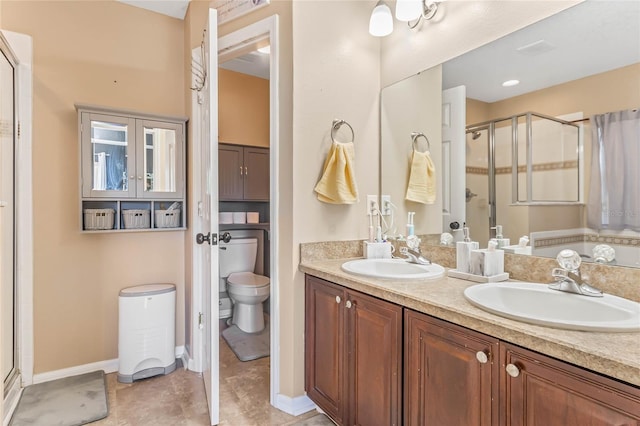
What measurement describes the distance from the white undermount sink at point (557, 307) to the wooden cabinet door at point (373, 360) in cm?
35

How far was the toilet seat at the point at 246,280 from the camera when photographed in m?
2.90

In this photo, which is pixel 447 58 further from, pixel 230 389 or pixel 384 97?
pixel 230 389

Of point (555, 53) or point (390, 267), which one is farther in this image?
point (390, 267)

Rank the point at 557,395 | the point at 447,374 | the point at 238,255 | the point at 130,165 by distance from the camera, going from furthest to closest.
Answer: the point at 238,255
the point at 130,165
the point at 447,374
the point at 557,395

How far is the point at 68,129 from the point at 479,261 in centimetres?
258

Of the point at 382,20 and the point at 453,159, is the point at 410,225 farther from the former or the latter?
the point at 382,20

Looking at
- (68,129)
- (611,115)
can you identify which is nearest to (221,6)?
(68,129)

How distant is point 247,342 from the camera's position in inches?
110

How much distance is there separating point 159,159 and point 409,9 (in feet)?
6.20

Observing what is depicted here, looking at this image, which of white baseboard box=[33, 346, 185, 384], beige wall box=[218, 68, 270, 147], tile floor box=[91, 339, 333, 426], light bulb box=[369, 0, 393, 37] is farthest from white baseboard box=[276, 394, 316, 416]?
beige wall box=[218, 68, 270, 147]

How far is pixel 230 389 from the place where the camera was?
6.89ft

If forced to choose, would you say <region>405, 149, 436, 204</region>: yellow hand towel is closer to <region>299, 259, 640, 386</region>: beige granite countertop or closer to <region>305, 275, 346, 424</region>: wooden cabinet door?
<region>299, 259, 640, 386</region>: beige granite countertop

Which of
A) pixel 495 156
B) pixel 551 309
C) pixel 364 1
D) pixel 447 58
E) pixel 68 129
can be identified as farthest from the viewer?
pixel 68 129

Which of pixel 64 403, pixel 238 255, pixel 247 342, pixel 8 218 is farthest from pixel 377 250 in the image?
pixel 8 218
